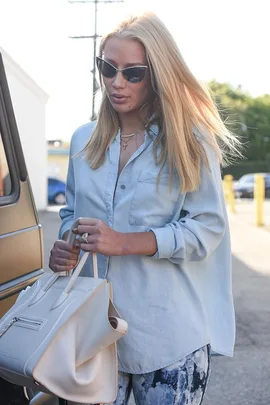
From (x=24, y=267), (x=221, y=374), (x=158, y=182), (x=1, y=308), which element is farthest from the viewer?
(x=221, y=374)

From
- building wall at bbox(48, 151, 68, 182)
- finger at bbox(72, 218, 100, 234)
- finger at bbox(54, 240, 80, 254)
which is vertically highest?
building wall at bbox(48, 151, 68, 182)

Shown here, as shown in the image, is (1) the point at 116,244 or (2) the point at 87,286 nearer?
(2) the point at 87,286

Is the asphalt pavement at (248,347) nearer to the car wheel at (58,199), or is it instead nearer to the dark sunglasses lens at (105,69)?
the dark sunglasses lens at (105,69)

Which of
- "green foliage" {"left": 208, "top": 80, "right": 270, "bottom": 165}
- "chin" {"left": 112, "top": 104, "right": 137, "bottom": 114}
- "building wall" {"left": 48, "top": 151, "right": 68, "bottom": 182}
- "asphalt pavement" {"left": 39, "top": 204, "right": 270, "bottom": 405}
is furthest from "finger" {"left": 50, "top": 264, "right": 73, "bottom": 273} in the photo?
"green foliage" {"left": 208, "top": 80, "right": 270, "bottom": 165}

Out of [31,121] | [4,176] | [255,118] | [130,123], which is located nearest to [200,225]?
[130,123]

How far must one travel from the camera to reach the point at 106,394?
5.79ft

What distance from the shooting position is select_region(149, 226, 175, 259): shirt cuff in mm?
1889

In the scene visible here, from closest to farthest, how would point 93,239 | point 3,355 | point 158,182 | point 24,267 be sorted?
point 3,355
point 93,239
point 158,182
point 24,267

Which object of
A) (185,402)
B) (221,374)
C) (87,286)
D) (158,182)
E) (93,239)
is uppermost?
(158,182)

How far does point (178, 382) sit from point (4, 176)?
121 cm

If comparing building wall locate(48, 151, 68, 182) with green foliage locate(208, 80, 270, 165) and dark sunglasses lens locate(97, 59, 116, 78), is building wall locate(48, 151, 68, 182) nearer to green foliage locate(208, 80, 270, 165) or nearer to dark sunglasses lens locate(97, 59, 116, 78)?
green foliage locate(208, 80, 270, 165)

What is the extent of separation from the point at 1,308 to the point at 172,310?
2.39 feet

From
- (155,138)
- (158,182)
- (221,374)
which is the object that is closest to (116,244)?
(158,182)

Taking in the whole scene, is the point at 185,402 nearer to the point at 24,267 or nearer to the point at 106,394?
the point at 106,394
